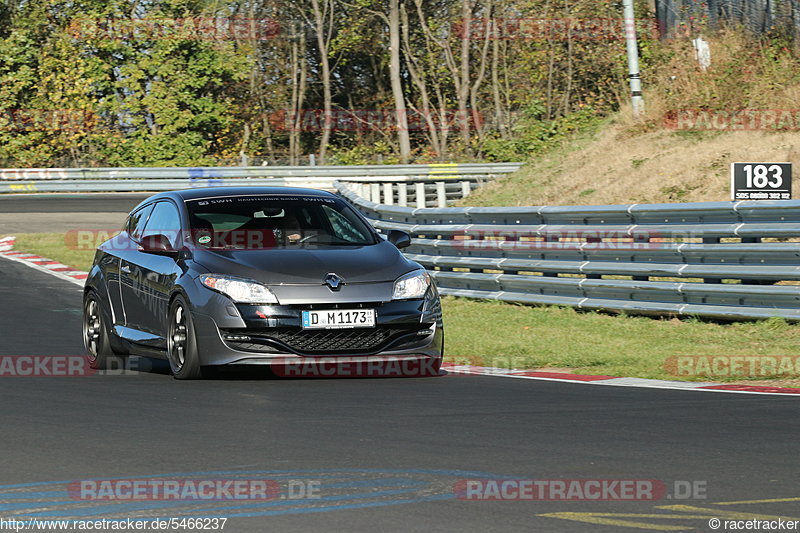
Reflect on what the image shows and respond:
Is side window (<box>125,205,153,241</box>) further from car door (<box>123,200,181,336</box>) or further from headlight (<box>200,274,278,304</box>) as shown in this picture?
headlight (<box>200,274,278,304</box>)

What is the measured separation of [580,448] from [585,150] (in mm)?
18856

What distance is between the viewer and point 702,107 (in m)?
23.5

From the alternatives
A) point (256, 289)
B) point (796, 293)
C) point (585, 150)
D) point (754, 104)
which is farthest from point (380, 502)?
point (585, 150)

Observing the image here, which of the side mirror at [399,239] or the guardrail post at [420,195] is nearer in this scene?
the side mirror at [399,239]

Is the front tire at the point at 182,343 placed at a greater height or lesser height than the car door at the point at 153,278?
lesser

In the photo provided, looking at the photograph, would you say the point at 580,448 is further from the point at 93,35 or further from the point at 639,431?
the point at 93,35

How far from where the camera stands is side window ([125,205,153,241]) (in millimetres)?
11477

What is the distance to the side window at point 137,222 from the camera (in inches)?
452

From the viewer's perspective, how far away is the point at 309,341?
9617mm

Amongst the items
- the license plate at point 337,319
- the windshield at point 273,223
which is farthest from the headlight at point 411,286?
the windshield at point 273,223

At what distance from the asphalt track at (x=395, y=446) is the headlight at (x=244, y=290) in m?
0.63

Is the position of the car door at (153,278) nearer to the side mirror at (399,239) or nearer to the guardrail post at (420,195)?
the side mirror at (399,239)

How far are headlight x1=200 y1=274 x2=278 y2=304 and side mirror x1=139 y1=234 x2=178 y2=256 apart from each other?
32.3 inches

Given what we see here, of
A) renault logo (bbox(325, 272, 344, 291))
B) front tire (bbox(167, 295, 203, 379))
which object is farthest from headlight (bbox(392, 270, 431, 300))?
front tire (bbox(167, 295, 203, 379))
